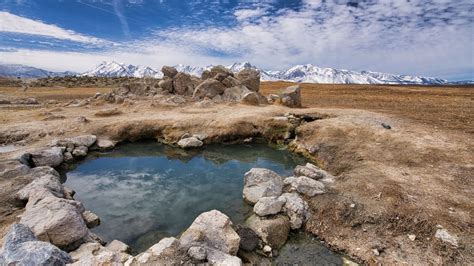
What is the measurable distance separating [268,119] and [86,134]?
16363 millimetres

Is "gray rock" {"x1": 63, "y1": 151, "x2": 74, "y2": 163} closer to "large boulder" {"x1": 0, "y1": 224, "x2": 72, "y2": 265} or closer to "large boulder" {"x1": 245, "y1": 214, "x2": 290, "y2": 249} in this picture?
"large boulder" {"x1": 0, "y1": 224, "x2": 72, "y2": 265}

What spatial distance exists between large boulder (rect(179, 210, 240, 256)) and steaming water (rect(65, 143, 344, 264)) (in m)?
2.36

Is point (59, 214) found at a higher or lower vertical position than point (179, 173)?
higher

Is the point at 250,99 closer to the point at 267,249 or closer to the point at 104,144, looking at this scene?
the point at 104,144

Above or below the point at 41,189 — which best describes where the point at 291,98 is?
above

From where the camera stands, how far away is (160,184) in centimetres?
1792

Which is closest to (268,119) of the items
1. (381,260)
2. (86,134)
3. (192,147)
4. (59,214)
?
(192,147)

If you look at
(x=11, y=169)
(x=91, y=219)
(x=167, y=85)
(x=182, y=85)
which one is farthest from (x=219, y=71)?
(x=91, y=219)

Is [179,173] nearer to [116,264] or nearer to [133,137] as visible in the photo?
[133,137]

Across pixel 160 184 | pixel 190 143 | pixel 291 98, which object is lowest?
pixel 160 184

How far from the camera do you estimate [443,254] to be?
32.2 ft

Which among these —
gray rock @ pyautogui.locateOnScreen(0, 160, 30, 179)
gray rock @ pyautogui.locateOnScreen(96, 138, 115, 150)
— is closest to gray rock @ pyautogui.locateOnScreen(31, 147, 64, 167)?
gray rock @ pyautogui.locateOnScreen(0, 160, 30, 179)

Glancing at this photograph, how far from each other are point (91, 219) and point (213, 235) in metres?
6.07

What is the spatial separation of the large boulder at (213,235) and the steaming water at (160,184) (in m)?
2.36
